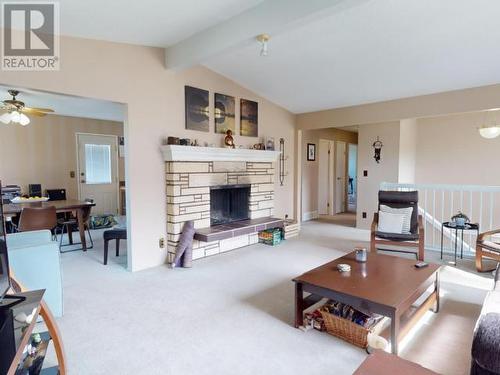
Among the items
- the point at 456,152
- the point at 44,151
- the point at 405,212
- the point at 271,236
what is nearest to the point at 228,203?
the point at 271,236

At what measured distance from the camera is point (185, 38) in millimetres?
3480

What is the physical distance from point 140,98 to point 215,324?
270 cm

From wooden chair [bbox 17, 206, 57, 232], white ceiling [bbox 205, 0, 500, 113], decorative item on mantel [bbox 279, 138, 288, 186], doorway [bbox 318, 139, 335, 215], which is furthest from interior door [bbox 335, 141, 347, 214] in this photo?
wooden chair [bbox 17, 206, 57, 232]

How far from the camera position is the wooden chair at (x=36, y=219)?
12.5ft

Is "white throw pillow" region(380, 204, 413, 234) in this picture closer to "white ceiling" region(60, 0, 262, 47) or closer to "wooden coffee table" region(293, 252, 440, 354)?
"wooden coffee table" region(293, 252, 440, 354)

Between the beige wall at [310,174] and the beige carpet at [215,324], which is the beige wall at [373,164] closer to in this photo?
the beige wall at [310,174]

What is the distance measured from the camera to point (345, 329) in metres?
2.18

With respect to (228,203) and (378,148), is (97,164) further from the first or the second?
(378,148)

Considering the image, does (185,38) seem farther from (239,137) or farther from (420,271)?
(420,271)

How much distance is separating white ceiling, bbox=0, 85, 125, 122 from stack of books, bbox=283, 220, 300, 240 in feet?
10.3

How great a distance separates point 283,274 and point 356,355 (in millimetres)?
1534

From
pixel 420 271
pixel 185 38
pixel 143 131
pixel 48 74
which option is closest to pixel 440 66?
pixel 420 271

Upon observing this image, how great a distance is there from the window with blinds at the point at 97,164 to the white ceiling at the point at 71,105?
71 centimetres

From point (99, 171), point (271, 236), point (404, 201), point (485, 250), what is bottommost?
point (271, 236)
